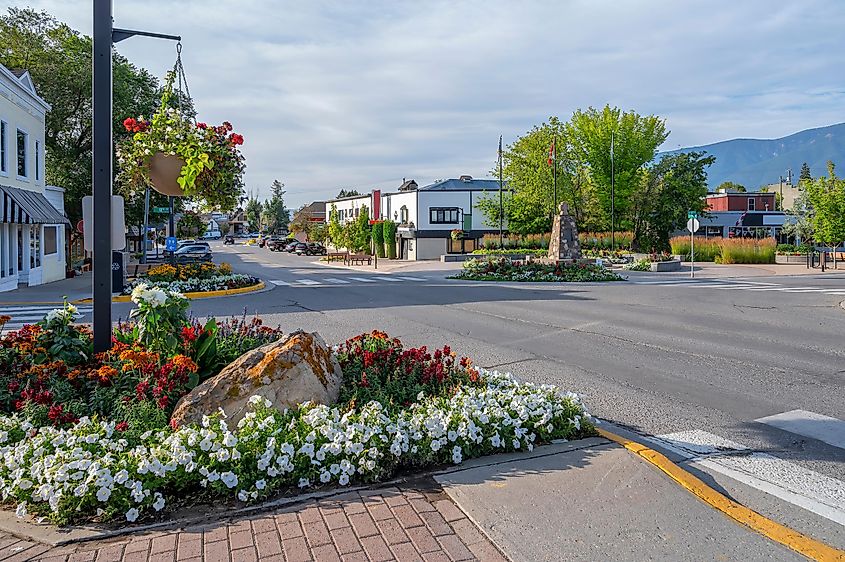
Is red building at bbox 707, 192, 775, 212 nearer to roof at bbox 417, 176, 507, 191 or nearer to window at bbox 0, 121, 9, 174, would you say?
roof at bbox 417, 176, 507, 191

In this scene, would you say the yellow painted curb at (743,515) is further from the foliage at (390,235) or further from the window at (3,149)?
the foliage at (390,235)

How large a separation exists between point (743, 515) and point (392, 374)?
11.0ft

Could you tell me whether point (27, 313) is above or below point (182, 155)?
below

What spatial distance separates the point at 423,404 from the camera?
19.2ft

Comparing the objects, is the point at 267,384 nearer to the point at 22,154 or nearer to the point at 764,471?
the point at 764,471

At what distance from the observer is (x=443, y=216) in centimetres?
6109

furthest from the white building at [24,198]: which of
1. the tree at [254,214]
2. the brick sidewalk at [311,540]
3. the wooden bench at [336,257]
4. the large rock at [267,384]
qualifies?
the tree at [254,214]

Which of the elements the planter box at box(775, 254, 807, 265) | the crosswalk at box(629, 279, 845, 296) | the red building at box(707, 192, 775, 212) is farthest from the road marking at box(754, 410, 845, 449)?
the red building at box(707, 192, 775, 212)

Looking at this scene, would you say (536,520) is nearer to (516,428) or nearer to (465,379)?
(516,428)

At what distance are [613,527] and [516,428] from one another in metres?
1.40

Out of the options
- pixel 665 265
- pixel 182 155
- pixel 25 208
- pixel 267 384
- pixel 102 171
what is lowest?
pixel 267 384

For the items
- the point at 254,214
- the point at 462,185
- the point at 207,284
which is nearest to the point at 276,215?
the point at 254,214

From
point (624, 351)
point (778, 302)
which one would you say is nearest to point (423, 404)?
point (624, 351)

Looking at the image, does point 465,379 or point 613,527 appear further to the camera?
point 465,379
